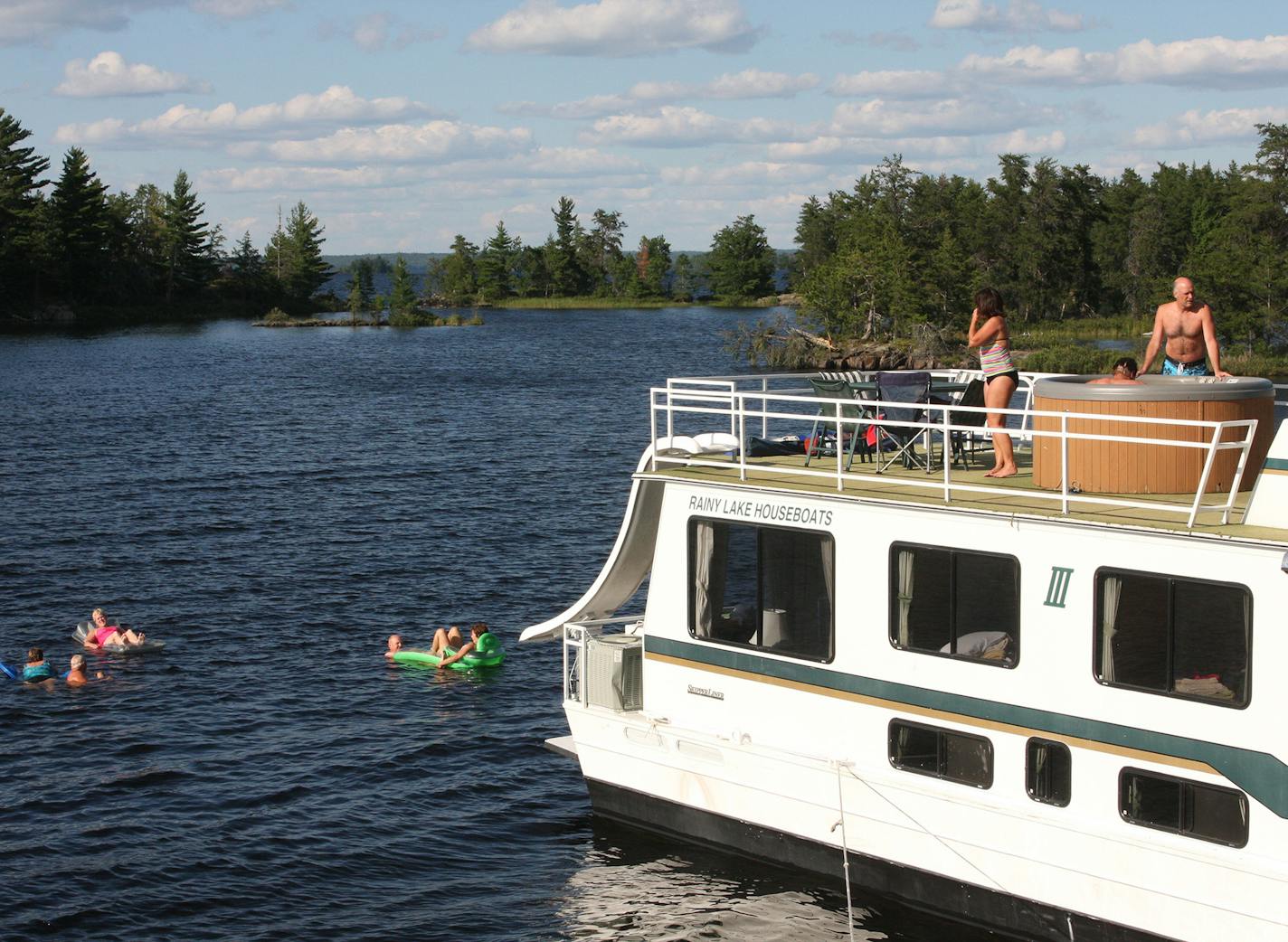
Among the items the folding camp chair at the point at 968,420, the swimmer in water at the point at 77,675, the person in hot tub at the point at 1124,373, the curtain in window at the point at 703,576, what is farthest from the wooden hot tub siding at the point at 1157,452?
the swimmer in water at the point at 77,675

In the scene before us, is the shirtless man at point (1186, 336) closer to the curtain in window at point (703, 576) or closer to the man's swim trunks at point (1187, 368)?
the man's swim trunks at point (1187, 368)

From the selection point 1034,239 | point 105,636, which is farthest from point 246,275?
point 105,636

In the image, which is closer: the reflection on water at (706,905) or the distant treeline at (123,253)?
the reflection on water at (706,905)

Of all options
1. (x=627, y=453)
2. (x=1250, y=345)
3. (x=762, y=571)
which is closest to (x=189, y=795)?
(x=762, y=571)

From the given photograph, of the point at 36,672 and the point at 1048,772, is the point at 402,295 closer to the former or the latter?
the point at 36,672

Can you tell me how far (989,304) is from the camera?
677 inches

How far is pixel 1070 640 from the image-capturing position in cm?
1383

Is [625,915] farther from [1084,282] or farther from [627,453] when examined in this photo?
[1084,282]

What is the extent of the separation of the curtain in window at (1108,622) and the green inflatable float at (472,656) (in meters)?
15.9

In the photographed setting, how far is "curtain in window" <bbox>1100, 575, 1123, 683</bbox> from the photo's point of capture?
44.5 ft

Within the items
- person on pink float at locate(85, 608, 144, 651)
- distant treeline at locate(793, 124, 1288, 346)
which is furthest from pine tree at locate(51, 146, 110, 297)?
person on pink float at locate(85, 608, 144, 651)

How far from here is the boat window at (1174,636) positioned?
1268cm

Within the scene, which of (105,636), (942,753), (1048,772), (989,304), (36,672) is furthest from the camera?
(105,636)

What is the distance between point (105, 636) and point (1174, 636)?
21736 millimetres
